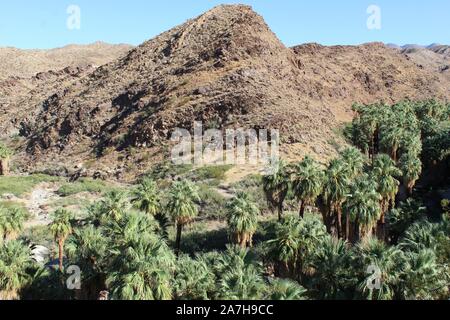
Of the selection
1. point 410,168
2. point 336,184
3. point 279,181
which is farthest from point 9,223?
point 410,168

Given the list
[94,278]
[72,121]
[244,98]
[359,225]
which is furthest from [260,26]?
[94,278]

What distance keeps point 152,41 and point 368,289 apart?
10399 cm

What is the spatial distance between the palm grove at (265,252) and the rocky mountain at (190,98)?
30.9m

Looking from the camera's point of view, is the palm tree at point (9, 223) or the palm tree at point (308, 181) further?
the palm tree at point (308, 181)

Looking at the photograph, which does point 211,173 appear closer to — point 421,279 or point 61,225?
point 61,225

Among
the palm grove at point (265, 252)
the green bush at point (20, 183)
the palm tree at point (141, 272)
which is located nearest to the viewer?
the palm tree at point (141, 272)

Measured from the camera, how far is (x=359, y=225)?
37.1 metres

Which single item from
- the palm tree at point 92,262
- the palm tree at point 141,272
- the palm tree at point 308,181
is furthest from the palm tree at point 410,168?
the palm tree at point 141,272

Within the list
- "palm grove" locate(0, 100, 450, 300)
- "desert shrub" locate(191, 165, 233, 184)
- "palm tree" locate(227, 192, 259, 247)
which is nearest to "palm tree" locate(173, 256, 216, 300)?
Result: "palm grove" locate(0, 100, 450, 300)

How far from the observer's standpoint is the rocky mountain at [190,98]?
83.1 meters

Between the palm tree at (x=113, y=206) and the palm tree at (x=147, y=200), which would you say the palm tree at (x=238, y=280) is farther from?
the palm tree at (x=147, y=200)

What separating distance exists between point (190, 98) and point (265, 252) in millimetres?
58488

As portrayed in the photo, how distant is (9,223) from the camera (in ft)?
122
